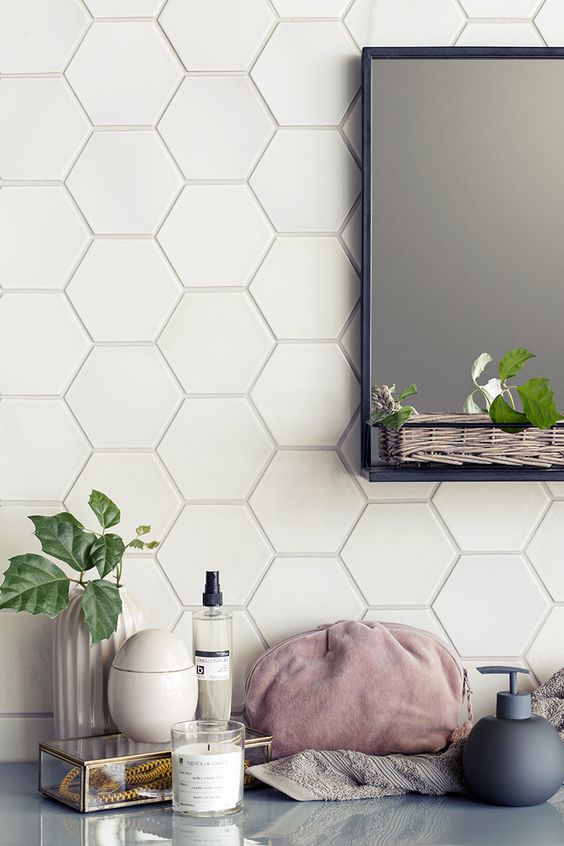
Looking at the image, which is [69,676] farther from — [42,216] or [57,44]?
[57,44]

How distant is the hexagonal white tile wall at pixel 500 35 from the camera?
1.42 meters

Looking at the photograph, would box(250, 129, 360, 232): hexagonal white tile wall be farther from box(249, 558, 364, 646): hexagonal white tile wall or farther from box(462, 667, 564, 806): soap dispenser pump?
box(462, 667, 564, 806): soap dispenser pump

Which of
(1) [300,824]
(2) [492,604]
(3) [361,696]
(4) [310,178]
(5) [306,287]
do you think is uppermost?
(4) [310,178]

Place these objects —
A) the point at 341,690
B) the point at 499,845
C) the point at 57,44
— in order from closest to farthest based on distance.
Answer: the point at 499,845, the point at 341,690, the point at 57,44

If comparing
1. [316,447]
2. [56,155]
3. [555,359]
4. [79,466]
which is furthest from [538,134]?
[79,466]

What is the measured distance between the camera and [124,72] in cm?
142

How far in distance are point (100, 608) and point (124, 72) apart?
749mm

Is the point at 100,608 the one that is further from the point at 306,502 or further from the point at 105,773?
the point at 306,502

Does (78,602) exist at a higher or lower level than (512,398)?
lower

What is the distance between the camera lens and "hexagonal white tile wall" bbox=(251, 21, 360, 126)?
1.42 metres

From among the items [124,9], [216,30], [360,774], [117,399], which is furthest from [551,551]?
[124,9]

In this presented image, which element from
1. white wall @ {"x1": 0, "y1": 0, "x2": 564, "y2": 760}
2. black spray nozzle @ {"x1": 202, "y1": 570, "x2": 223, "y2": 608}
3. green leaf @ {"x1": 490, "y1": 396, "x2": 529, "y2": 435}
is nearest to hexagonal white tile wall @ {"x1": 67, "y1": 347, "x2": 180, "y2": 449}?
white wall @ {"x1": 0, "y1": 0, "x2": 564, "y2": 760}

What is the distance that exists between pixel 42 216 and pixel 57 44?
0.80ft

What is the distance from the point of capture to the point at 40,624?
1.43 metres
